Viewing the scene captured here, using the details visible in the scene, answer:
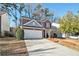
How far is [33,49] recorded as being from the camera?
6352 millimetres

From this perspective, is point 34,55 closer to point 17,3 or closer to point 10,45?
point 10,45

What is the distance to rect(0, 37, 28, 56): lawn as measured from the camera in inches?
247

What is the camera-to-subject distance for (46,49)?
250 inches

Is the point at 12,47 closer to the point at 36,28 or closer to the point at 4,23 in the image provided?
the point at 4,23

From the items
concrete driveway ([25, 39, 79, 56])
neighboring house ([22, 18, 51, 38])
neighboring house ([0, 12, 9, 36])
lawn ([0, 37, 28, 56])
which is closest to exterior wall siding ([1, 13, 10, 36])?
neighboring house ([0, 12, 9, 36])

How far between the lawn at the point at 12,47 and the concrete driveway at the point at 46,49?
115 mm

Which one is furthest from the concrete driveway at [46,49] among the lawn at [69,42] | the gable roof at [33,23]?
the gable roof at [33,23]

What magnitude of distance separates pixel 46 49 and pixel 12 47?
2.16ft

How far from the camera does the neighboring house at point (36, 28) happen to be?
21.0ft

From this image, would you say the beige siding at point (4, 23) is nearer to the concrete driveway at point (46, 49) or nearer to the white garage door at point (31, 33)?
the white garage door at point (31, 33)

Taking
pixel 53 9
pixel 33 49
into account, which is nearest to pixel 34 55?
pixel 33 49

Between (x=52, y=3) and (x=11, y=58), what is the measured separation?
131 centimetres

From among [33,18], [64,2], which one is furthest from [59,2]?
[33,18]

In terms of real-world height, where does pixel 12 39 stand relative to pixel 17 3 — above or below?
below
